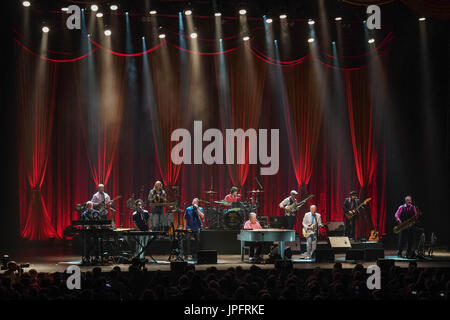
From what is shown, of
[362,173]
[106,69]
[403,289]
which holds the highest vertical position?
[106,69]

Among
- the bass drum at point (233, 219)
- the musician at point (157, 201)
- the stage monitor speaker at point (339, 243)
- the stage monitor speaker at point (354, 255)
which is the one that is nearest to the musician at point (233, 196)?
the bass drum at point (233, 219)

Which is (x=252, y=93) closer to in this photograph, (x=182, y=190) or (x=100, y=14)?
(x=182, y=190)

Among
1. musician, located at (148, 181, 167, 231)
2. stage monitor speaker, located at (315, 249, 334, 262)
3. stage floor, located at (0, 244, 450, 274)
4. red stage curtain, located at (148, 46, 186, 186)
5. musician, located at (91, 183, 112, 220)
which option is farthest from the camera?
red stage curtain, located at (148, 46, 186, 186)

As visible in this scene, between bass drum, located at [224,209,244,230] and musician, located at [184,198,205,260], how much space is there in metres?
1.32

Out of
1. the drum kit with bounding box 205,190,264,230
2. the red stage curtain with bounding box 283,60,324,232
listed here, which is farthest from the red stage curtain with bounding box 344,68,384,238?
the drum kit with bounding box 205,190,264,230

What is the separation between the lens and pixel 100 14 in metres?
16.6

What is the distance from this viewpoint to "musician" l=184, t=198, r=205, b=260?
1428cm

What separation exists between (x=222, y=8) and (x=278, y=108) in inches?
164

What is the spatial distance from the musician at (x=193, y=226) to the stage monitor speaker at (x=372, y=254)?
13.7 feet

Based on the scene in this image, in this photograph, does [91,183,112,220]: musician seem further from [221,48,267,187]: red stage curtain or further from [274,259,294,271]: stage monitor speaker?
[274,259,294,271]: stage monitor speaker

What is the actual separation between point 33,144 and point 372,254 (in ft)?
34.0

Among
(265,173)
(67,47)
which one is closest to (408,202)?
(265,173)

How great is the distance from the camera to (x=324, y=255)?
13.3 metres

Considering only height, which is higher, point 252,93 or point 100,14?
point 100,14
